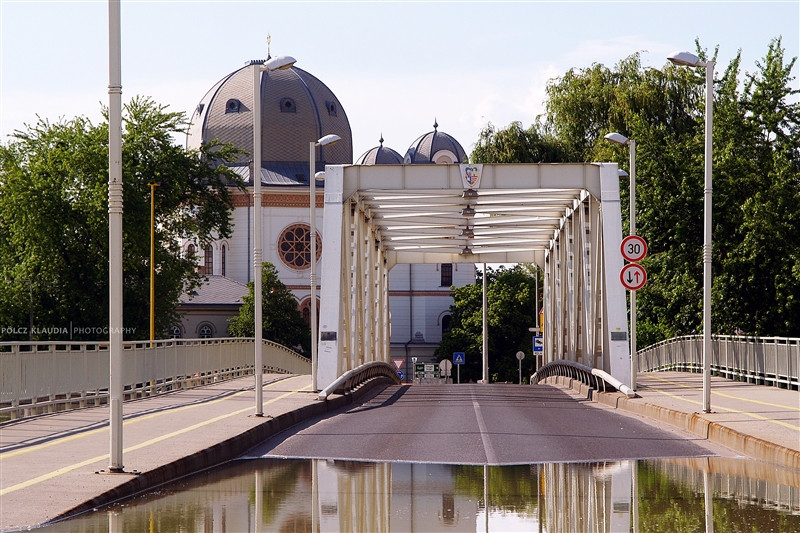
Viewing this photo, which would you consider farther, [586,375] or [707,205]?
[586,375]

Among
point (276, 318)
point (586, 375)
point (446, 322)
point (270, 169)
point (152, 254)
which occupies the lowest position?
point (586, 375)

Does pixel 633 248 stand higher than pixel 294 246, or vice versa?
pixel 294 246

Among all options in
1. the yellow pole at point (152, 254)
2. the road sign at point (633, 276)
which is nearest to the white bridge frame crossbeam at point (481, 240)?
the road sign at point (633, 276)

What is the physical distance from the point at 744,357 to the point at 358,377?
35.2 feet

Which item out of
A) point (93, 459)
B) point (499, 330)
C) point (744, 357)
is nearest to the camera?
point (93, 459)

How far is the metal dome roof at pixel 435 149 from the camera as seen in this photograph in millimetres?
114312

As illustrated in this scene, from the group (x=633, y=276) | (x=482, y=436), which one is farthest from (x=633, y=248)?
(x=482, y=436)

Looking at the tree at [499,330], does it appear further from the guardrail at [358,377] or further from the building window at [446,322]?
the guardrail at [358,377]

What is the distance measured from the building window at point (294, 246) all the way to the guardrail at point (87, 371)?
5646cm

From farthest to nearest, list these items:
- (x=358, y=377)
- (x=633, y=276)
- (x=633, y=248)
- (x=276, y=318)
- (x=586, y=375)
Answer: (x=276, y=318), (x=358, y=377), (x=586, y=375), (x=633, y=276), (x=633, y=248)

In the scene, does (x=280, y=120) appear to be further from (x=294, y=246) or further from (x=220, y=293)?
(x=220, y=293)

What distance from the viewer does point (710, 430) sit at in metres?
17.1

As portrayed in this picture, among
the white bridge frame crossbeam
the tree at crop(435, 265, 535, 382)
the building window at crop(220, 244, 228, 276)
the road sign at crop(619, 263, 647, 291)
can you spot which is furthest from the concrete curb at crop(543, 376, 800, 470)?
the building window at crop(220, 244, 228, 276)

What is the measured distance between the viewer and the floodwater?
918 cm
